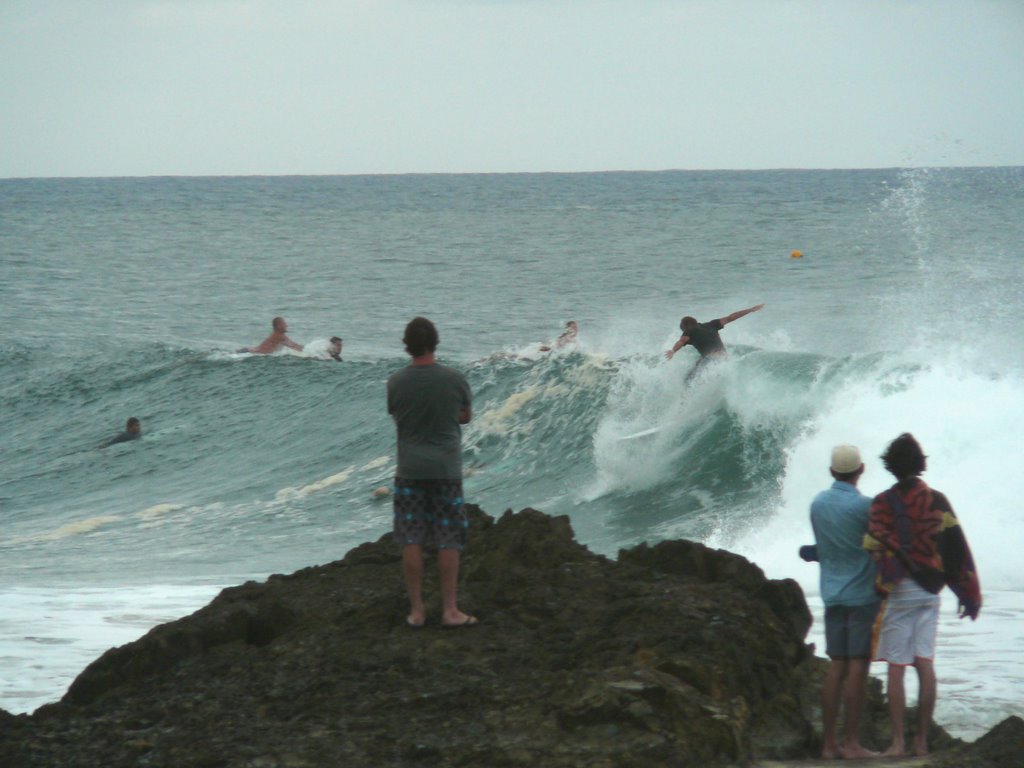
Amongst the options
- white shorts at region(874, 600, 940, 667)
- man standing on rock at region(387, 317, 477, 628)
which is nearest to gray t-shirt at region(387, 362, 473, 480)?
man standing on rock at region(387, 317, 477, 628)

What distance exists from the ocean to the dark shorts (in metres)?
1.19

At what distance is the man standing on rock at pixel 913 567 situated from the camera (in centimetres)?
470

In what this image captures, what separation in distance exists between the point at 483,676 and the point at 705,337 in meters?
10.4

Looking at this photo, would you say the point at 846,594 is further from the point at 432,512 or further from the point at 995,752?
the point at 432,512

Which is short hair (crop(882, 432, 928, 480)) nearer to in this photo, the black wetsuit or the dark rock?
the dark rock

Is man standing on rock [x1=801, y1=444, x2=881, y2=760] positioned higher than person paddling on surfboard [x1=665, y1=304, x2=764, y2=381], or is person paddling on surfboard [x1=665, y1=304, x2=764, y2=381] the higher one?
person paddling on surfboard [x1=665, y1=304, x2=764, y2=381]

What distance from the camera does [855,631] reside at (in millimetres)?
4836

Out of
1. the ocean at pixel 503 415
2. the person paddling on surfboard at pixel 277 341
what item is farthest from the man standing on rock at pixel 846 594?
the person paddling on surfboard at pixel 277 341

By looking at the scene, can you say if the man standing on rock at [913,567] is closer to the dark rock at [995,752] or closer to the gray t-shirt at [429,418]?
the dark rock at [995,752]

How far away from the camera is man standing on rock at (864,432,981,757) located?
15.4 ft

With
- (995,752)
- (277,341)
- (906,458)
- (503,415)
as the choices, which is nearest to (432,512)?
(906,458)

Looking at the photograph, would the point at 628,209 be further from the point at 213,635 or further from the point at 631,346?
the point at 213,635

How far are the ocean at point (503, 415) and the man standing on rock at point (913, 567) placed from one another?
109 cm

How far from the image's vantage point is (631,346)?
22328 mm
